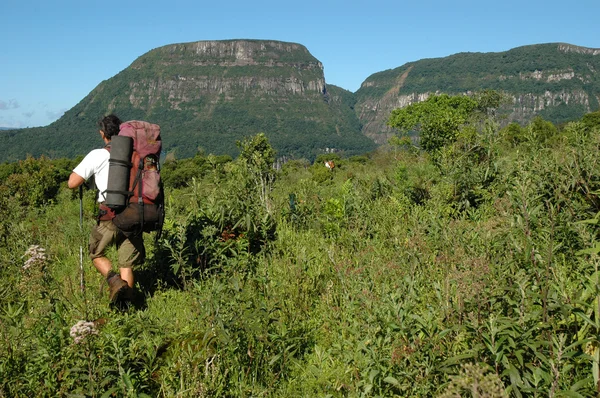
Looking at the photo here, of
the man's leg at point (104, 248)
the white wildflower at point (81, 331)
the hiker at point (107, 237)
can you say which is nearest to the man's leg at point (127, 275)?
the hiker at point (107, 237)

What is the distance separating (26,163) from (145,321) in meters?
21.8

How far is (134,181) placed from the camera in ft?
15.1

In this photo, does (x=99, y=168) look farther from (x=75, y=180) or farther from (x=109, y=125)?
(x=109, y=125)

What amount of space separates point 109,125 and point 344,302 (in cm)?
324

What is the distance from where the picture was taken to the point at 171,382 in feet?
9.65

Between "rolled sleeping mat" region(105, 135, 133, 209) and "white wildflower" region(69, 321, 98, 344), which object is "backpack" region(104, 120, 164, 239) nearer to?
"rolled sleeping mat" region(105, 135, 133, 209)

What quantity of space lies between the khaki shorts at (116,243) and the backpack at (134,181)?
0.21 meters

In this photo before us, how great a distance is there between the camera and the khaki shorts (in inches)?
187

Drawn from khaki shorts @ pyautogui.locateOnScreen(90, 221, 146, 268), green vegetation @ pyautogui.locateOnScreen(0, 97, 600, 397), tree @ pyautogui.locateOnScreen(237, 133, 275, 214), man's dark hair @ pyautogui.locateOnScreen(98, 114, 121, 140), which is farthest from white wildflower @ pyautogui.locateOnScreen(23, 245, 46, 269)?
tree @ pyautogui.locateOnScreen(237, 133, 275, 214)

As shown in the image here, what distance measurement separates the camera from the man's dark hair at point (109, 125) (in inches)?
196

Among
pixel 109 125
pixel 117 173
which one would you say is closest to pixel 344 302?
pixel 117 173

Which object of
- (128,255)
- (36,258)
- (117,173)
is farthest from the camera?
(128,255)

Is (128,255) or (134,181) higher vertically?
(134,181)

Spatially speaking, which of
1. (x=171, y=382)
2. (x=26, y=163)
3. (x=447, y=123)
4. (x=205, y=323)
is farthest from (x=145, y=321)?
(x=26, y=163)
